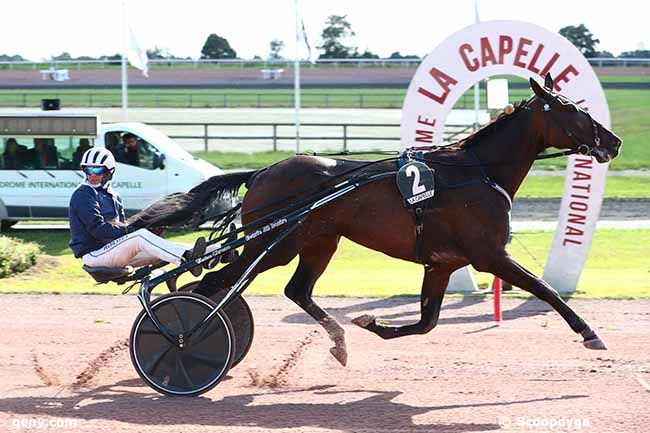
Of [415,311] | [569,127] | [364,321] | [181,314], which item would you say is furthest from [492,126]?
[415,311]

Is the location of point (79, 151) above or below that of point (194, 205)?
below

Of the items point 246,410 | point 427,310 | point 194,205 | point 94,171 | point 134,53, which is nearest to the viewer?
point 246,410

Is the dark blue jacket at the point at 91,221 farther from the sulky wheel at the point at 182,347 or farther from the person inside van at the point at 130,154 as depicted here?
the person inside van at the point at 130,154

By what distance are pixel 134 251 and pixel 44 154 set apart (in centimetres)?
1116

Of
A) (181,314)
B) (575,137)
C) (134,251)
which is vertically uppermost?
(575,137)

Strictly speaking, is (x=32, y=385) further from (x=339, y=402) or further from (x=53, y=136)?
(x=53, y=136)

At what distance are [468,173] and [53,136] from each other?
11.6 meters

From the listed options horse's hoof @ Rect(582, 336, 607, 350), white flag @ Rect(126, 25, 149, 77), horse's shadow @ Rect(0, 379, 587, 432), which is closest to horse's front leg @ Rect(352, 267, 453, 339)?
horse's shadow @ Rect(0, 379, 587, 432)

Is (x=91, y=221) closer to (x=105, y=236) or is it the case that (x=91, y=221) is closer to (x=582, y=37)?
(x=105, y=236)

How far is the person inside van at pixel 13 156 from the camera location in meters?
18.4

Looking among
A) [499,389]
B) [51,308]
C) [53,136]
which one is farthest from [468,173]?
[53,136]

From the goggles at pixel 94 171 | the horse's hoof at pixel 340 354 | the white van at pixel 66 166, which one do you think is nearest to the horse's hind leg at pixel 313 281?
the horse's hoof at pixel 340 354

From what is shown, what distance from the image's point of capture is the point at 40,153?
18.4 metres

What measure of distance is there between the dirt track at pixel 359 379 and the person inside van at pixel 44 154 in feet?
24.4
